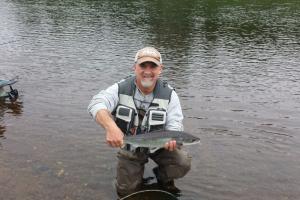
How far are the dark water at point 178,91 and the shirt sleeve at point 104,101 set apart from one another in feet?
8.12

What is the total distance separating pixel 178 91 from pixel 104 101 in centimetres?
1278

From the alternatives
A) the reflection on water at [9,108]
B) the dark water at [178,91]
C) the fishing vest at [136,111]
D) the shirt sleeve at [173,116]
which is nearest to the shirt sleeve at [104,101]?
the fishing vest at [136,111]

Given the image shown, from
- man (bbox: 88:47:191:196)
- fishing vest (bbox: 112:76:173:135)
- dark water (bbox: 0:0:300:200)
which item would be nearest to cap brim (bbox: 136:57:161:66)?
man (bbox: 88:47:191:196)

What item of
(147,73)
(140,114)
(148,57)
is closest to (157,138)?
(140,114)

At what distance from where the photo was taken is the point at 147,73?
8695 mm

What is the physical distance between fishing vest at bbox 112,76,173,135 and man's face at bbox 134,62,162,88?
0.42 m

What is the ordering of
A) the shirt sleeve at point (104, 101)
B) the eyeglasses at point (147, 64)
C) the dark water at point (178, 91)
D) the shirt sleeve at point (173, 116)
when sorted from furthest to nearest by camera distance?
the dark water at point (178, 91)
the shirt sleeve at point (173, 116)
the eyeglasses at point (147, 64)
the shirt sleeve at point (104, 101)

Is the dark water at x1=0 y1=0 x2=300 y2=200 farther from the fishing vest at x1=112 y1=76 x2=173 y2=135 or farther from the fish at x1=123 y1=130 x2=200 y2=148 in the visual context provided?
the fish at x1=123 y1=130 x2=200 y2=148

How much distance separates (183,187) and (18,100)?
10.6 m

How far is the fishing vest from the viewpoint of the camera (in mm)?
9055

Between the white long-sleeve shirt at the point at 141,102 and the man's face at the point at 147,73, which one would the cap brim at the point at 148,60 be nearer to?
the man's face at the point at 147,73

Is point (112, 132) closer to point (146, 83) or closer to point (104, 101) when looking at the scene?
point (104, 101)

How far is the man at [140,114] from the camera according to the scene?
28.2ft

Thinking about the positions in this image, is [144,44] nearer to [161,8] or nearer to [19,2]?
[161,8]
